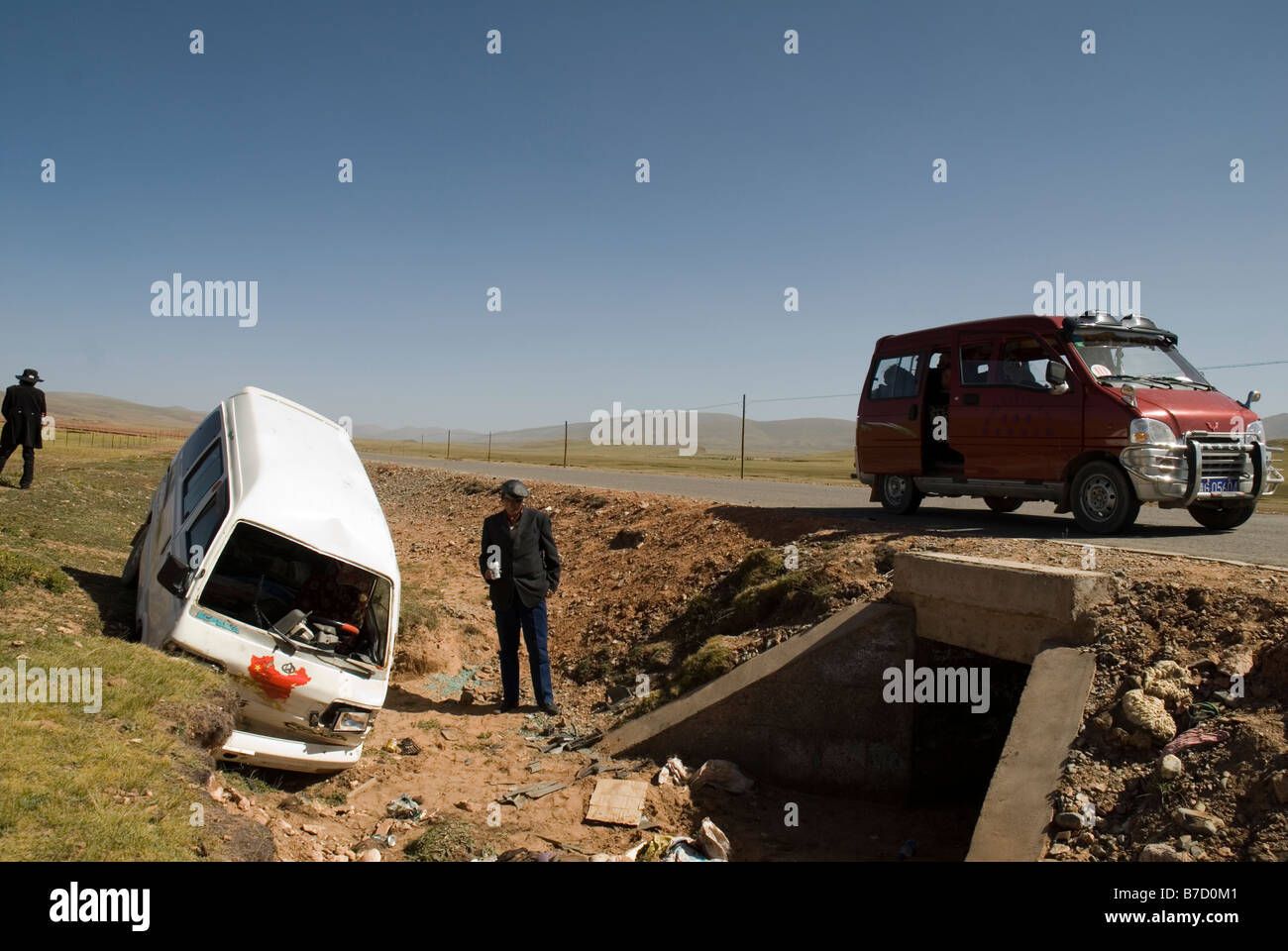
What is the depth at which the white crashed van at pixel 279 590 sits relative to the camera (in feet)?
19.8

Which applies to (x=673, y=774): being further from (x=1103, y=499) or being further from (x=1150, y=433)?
(x=1150, y=433)

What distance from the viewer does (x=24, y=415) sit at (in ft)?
43.0

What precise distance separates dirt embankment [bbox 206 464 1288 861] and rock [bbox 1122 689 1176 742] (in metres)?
0.09

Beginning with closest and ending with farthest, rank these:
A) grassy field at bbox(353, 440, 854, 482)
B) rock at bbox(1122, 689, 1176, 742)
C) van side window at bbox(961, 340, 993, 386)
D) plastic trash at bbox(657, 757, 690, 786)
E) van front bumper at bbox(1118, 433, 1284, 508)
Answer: rock at bbox(1122, 689, 1176, 742) < plastic trash at bbox(657, 757, 690, 786) < van front bumper at bbox(1118, 433, 1284, 508) < van side window at bbox(961, 340, 993, 386) < grassy field at bbox(353, 440, 854, 482)

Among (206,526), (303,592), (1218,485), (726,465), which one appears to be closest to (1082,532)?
(1218,485)

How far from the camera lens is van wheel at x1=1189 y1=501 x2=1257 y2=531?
9.49 meters

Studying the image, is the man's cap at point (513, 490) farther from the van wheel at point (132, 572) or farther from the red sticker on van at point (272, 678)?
the van wheel at point (132, 572)

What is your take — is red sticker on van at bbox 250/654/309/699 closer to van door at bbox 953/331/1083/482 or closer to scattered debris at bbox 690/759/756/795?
scattered debris at bbox 690/759/756/795

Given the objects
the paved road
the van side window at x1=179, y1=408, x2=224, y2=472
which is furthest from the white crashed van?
the paved road
